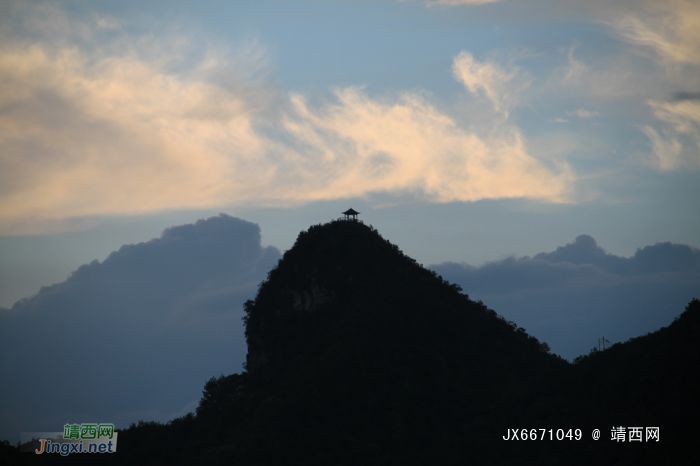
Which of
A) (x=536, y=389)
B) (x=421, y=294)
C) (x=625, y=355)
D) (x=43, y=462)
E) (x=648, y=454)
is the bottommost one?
(x=43, y=462)

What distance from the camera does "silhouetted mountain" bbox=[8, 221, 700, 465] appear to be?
2648 inches

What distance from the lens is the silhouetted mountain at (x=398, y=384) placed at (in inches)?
2648

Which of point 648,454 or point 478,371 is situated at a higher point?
point 478,371

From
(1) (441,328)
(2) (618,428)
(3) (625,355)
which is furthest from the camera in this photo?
(1) (441,328)

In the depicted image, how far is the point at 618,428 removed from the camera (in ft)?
211

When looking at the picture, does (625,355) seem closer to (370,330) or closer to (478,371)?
(478,371)

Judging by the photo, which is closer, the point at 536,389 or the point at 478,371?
the point at 536,389

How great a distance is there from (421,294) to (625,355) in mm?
32006

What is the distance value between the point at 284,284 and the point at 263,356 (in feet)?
41.4

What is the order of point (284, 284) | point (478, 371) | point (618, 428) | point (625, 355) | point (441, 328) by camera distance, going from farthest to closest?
point (284, 284)
point (441, 328)
point (478, 371)
point (625, 355)
point (618, 428)

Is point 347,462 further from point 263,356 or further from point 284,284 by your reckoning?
point 284,284

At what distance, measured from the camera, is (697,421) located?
6025cm

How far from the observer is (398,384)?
263 feet

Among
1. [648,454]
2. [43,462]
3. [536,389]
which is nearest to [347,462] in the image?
[536,389]
